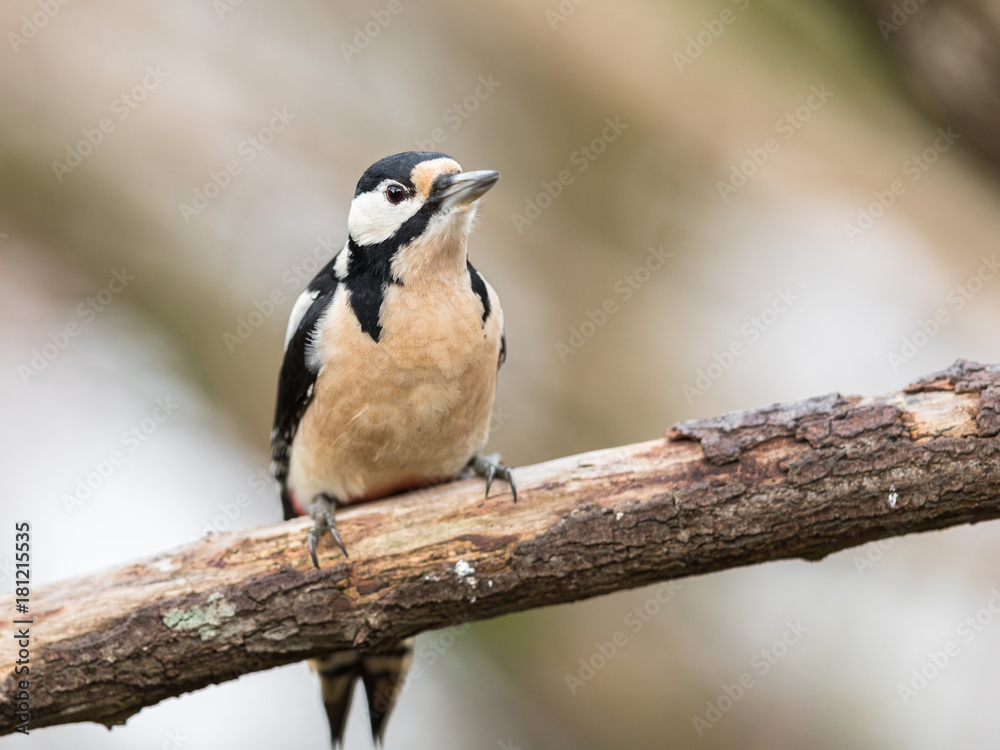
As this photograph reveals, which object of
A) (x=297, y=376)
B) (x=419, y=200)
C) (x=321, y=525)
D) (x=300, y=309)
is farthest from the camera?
(x=300, y=309)

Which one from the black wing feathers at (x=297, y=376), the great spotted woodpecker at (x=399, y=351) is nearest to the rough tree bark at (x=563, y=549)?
the great spotted woodpecker at (x=399, y=351)

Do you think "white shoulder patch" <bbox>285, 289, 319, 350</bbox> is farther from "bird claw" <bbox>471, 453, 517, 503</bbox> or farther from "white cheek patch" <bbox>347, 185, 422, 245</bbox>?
"bird claw" <bbox>471, 453, 517, 503</bbox>

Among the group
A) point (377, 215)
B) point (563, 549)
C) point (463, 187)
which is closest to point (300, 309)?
point (377, 215)

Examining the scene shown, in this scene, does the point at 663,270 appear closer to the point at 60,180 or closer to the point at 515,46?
the point at 515,46

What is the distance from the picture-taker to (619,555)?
320cm

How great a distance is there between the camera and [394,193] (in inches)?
151

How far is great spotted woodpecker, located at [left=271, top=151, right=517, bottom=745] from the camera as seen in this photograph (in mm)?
3699

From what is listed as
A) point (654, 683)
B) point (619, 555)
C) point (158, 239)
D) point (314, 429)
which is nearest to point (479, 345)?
point (314, 429)

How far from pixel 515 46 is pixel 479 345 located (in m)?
2.52

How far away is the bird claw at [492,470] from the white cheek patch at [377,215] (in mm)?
1076

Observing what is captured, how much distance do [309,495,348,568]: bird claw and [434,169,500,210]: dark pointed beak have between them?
1.38 meters

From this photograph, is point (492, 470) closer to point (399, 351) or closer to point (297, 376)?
point (399, 351)

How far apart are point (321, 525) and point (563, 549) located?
1054 mm

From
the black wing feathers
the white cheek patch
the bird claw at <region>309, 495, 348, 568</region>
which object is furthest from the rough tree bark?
the white cheek patch
